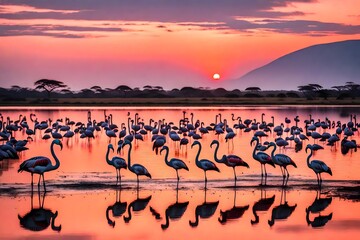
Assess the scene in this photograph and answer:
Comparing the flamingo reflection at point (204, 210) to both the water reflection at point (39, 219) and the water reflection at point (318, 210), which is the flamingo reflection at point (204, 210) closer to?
the water reflection at point (318, 210)

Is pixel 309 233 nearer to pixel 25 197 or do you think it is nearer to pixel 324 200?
pixel 324 200

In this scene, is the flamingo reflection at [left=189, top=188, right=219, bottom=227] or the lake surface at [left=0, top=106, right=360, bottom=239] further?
the flamingo reflection at [left=189, top=188, right=219, bottom=227]

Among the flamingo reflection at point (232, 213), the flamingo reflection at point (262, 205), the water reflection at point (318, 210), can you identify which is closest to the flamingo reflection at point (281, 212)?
the flamingo reflection at point (262, 205)

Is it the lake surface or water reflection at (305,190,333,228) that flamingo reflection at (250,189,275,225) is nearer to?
the lake surface

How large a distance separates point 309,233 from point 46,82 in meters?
110

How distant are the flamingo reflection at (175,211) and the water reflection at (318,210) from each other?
8.26ft

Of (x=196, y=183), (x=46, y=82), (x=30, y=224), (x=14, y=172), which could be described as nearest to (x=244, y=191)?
(x=196, y=183)

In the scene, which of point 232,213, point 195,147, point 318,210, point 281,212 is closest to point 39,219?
point 232,213

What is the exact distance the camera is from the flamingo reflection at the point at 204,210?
1479 cm

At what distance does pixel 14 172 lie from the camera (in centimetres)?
2169

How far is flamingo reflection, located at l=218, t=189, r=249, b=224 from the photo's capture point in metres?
15.0

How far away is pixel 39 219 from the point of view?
14.9 metres

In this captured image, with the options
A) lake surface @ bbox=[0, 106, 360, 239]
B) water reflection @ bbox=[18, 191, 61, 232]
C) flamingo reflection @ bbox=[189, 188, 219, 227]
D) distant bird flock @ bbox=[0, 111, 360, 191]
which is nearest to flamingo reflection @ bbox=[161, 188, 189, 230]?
lake surface @ bbox=[0, 106, 360, 239]

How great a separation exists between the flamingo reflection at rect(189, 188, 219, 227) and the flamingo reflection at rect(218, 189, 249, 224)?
0.87ft
